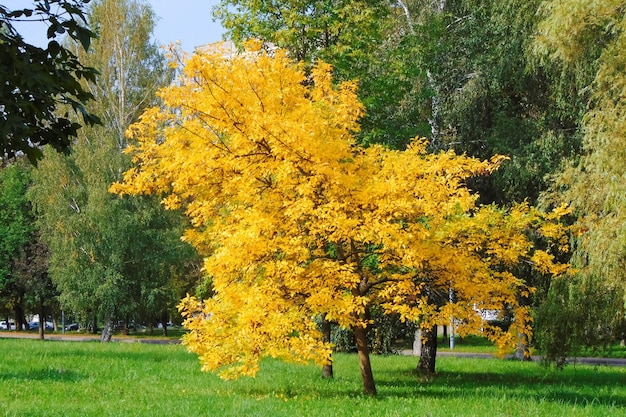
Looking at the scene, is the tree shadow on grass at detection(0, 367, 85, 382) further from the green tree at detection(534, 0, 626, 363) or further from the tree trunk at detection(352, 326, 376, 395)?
the green tree at detection(534, 0, 626, 363)

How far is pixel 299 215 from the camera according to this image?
11.8m

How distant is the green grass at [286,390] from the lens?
11289 mm

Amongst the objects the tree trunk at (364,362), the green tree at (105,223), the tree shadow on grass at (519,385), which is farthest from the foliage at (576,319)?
the green tree at (105,223)

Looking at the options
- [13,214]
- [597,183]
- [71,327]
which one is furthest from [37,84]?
[71,327]

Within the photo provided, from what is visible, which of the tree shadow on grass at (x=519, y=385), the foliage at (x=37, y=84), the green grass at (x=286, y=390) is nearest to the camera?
the foliage at (x=37, y=84)

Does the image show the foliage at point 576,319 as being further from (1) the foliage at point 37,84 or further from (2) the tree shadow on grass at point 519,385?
(1) the foliage at point 37,84

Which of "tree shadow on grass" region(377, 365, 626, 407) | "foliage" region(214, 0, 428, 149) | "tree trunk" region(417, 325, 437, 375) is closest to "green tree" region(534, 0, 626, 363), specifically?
"tree shadow on grass" region(377, 365, 626, 407)

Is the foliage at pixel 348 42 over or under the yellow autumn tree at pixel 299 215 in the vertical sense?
over

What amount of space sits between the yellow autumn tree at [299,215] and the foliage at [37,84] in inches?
268

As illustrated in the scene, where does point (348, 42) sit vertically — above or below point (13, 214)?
above

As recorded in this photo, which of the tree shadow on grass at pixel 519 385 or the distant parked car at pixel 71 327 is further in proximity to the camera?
the distant parked car at pixel 71 327

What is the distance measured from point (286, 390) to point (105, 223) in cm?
2151

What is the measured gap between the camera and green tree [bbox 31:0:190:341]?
1341 inches

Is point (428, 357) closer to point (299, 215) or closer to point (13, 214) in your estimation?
point (299, 215)
